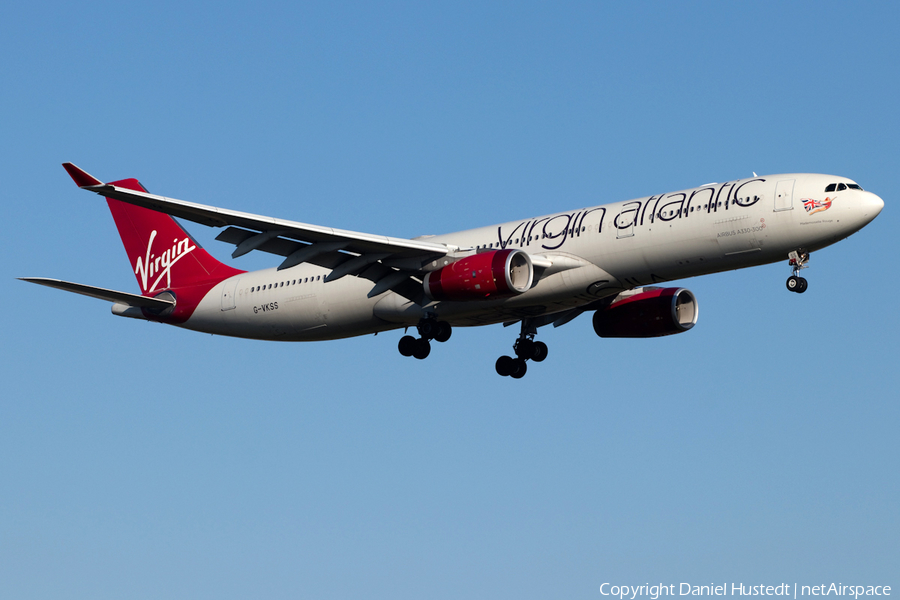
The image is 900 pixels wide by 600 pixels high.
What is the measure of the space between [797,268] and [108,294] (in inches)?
926

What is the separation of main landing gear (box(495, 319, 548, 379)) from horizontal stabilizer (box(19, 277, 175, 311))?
13.1 meters

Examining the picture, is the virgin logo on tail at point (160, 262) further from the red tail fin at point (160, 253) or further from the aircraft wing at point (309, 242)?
the aircraft wing at point (309, 242)

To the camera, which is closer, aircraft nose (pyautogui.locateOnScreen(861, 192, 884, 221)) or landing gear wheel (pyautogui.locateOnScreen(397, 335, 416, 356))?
aircraft nose (pyautogui.locateOnScreen(861, 192, 884, 221))

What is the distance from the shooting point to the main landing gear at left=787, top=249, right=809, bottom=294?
33312 millimetres

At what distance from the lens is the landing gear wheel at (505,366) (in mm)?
41969

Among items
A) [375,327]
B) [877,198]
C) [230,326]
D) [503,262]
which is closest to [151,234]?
[230,326]

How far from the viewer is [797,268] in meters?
33.5

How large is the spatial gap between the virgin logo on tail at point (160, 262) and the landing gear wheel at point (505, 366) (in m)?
13.4

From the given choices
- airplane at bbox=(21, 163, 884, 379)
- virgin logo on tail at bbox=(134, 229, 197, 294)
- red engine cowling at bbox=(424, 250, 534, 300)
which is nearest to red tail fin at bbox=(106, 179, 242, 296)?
virgin logo on tail at bbox=(134, 229, 197, 294)

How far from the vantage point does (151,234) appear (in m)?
47.2

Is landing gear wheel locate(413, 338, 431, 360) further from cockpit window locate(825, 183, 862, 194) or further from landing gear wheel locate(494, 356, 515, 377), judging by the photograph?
cockpit window locate(825, 183, 862, 194)

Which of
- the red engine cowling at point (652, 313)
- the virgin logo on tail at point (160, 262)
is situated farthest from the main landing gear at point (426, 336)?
the virgin logo on tail at point (160, 262)

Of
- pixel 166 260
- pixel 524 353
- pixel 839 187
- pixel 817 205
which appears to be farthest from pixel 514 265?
pixel 166 260

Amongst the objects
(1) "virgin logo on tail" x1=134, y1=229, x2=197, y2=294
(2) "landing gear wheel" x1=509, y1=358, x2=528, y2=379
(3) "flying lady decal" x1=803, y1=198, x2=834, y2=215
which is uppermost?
(1) "virgin logo on tail" x1=134, y1=229, x2=197, y2=294
